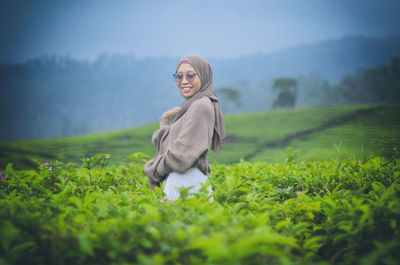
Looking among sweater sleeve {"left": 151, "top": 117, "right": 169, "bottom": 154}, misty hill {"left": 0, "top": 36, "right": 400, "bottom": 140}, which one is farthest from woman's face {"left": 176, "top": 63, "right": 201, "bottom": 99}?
misty hill {"left": 0, "top": 36, "right": 400, "bottom": 140}

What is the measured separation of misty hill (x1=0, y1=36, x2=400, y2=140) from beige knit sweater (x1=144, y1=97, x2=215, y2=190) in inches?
466

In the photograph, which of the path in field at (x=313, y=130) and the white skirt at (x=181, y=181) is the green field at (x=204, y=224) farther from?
the path in field at (x=313, y=130)

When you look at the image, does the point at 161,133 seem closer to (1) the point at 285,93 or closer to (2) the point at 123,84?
(1) the point at 285,93

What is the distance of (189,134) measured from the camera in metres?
1.83

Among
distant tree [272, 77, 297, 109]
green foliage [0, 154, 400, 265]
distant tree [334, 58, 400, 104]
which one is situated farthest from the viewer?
distant tree [272, 77, 297, 109]

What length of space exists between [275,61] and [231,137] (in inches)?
1965

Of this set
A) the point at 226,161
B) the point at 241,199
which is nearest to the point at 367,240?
the point at 241,199

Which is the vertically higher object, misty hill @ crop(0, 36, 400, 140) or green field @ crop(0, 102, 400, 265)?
misty hill @ crop(0, 36, 400, 140)

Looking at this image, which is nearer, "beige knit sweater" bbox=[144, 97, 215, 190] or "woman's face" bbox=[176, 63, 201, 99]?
"beige knit sweater" bbox=[144, 97, 215, 190]

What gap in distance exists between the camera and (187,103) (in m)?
2.06

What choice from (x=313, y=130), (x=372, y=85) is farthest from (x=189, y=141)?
(x=372, y=85)

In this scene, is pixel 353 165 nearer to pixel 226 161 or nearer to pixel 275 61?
pixel 226 161

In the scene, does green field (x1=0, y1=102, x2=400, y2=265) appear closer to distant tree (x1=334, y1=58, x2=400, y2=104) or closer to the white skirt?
the white skirt

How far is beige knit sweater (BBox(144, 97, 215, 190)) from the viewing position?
5.95 feet
